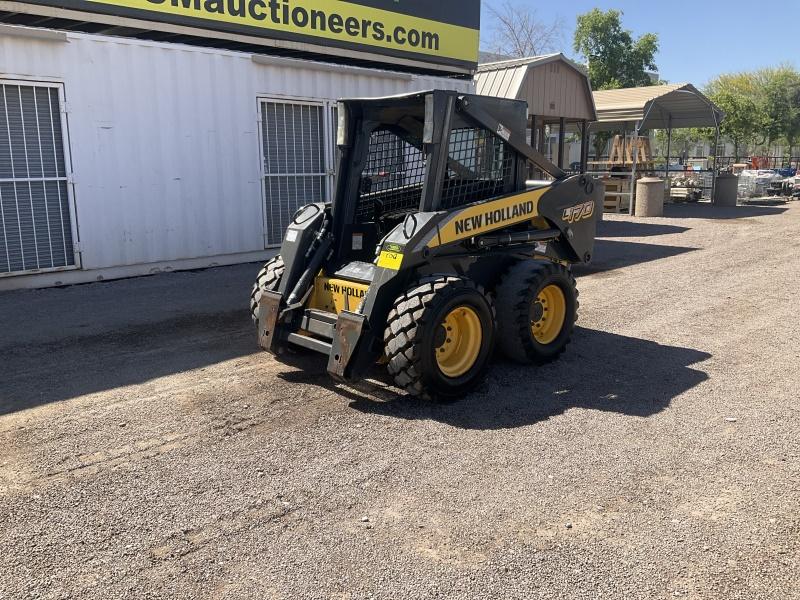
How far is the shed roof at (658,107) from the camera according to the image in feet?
67.7

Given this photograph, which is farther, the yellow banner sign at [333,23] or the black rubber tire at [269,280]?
the yellow banner sign at [333,23]

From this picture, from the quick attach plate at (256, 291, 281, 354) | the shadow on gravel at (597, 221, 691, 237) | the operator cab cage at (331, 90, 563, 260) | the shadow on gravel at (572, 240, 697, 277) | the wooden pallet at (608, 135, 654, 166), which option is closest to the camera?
the operator cab cage at (331, 90, 563, 260)

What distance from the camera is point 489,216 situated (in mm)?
5773

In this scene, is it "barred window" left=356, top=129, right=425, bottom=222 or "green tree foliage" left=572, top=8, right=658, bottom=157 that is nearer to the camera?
"barred window" left=356, top=129, right=425, bottom=222

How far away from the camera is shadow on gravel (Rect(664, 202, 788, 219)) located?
20217 millimetres

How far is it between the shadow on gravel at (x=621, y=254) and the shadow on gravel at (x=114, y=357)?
611 cm

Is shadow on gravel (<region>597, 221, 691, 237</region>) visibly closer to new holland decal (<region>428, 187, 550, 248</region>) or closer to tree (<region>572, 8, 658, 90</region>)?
new holland decal (<region>428, 187, 550, 248</region>)

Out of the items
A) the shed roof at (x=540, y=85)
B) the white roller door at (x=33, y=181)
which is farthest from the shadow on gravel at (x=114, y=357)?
the shed roof at (x=540, y=85)

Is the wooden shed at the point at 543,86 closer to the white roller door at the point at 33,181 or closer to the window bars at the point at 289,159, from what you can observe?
the window bars at the point at 289,159

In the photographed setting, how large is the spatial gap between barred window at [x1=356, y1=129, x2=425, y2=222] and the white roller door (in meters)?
5.29

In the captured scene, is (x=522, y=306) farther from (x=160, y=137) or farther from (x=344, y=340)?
(x=160, y=137)

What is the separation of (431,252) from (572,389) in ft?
5.29

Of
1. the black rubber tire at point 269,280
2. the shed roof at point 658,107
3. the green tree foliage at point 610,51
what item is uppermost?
the green tree foliage at point 610,51

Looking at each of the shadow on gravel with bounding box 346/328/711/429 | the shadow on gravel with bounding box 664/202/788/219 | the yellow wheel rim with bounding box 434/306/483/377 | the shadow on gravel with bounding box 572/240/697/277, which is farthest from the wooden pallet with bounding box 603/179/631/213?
the yellow wheel rim with bounding box 434/306/483/377
